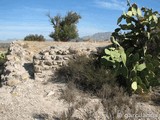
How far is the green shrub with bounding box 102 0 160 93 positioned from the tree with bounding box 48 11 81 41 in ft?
49.1

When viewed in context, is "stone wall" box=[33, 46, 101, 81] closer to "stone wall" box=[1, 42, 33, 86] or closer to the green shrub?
"stone wall" box=[1, 42, 33, 86]

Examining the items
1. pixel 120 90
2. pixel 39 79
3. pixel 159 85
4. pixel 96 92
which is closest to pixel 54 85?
pixel 39 79

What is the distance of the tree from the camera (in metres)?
23.2

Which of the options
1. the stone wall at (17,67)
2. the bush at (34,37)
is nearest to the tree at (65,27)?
the bush at (34,37)

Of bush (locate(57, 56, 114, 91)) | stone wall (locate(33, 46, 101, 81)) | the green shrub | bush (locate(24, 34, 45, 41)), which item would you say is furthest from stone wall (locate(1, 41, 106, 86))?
bush (locate(24, 34, 45, 41))

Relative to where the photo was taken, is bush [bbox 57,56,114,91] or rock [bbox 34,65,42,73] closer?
bush [bbox 57,56,114,91]

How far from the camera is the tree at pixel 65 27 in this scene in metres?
23.2

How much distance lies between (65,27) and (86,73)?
16.1 metres

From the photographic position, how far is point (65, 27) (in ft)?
76.2

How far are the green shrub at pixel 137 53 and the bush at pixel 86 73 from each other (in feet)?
1.04

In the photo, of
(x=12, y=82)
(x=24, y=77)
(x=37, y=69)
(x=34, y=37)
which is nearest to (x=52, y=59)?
(x=37, y=69)

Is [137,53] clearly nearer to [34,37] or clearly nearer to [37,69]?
[37,69]

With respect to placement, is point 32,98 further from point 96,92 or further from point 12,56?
point 12,56

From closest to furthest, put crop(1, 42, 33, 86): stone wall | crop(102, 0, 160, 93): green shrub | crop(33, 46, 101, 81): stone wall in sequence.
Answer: crop(102, 0, 160, 93): green shrub → crop(1, 42, 33, 86): stone wall → crop(33, 46, 101, 81): stone wall
